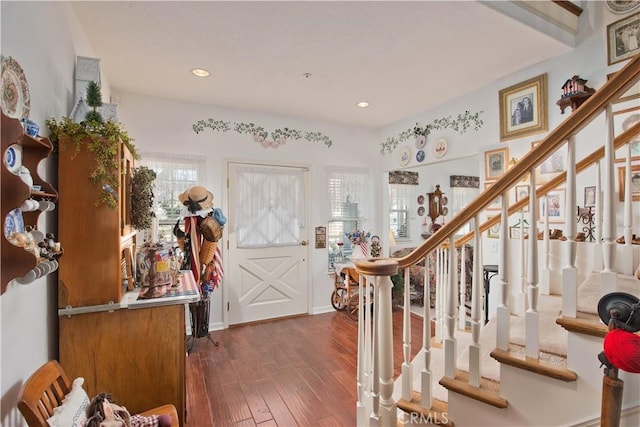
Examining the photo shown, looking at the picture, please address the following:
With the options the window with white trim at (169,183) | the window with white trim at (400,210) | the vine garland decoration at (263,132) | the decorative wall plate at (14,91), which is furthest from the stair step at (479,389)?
the window with white trim at (400,210)

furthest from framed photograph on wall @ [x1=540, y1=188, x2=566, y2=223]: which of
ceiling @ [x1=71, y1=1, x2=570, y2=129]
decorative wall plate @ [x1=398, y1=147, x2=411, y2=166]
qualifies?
decorative wall plate @ [x1=398, y1=147, x2=411, y2=166]

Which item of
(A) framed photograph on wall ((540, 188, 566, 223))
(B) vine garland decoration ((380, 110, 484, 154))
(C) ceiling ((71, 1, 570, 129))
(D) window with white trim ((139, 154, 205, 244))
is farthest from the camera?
(D) window with white trim ((139, 154, 205, 244))

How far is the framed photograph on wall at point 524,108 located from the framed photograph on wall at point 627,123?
493 mm

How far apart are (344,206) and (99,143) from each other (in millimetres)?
3325

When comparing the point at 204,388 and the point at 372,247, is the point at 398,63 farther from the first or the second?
the point at 204,388

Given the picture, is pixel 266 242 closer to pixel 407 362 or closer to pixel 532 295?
pixel 407 362

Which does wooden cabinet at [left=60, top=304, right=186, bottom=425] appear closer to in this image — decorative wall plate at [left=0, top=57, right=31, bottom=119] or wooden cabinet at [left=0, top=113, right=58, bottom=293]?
wooden cabinet at [left=0, top=113, right=58, bottom=293]

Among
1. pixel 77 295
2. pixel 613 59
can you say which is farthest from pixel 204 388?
pixel 613 59

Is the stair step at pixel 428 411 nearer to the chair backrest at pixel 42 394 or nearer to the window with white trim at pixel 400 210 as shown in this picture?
the chair backrest at pixel 42 394

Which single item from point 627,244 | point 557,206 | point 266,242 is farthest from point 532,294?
point 266,242

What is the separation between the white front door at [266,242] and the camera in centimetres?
384

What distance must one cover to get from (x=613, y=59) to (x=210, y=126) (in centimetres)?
379

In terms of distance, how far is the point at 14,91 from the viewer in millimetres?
1164

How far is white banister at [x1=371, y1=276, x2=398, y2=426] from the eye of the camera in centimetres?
144
